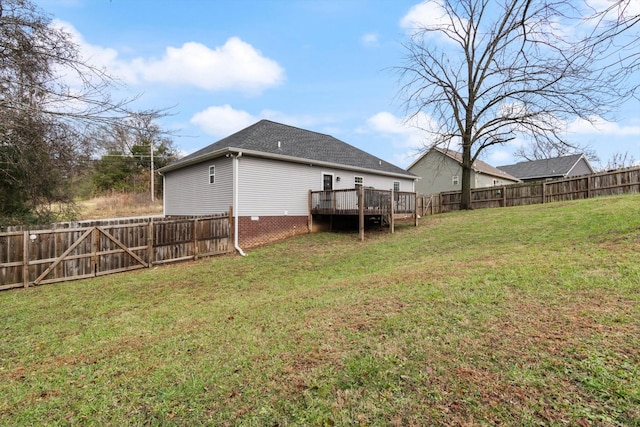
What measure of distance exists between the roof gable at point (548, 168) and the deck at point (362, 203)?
23928mm

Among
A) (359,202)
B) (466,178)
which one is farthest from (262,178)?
(466,178)

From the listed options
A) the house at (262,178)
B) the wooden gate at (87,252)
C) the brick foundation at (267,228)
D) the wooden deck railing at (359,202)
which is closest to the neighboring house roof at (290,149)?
the house at (262,178)

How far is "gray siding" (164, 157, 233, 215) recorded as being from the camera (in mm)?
12508

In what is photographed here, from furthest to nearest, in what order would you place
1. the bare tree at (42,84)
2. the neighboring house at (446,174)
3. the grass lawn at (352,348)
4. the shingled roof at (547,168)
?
1. the shingled roof at (547,168)
2. the neighboring house at (446,174)
3. the bare tree at (42,84)
4. the grass lawn at (352,348)

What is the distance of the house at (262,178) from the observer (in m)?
12.2

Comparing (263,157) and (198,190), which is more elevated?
(263,157)

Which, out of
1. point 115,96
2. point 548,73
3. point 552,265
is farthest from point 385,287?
point 548,73

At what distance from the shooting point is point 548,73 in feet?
51.0

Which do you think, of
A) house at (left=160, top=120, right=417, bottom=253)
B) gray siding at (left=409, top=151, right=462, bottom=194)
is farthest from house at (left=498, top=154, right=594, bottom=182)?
house at (left=160, top=120, right=417, bottom=253)

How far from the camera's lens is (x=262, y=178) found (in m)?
12.8

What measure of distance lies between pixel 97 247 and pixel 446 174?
27.3 meters

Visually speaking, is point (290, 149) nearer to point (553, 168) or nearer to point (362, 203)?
point (362, 203)

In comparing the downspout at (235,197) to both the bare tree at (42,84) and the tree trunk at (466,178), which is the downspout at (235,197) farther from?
the tree trunk at (466,178)

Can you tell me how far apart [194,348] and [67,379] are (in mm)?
1307
